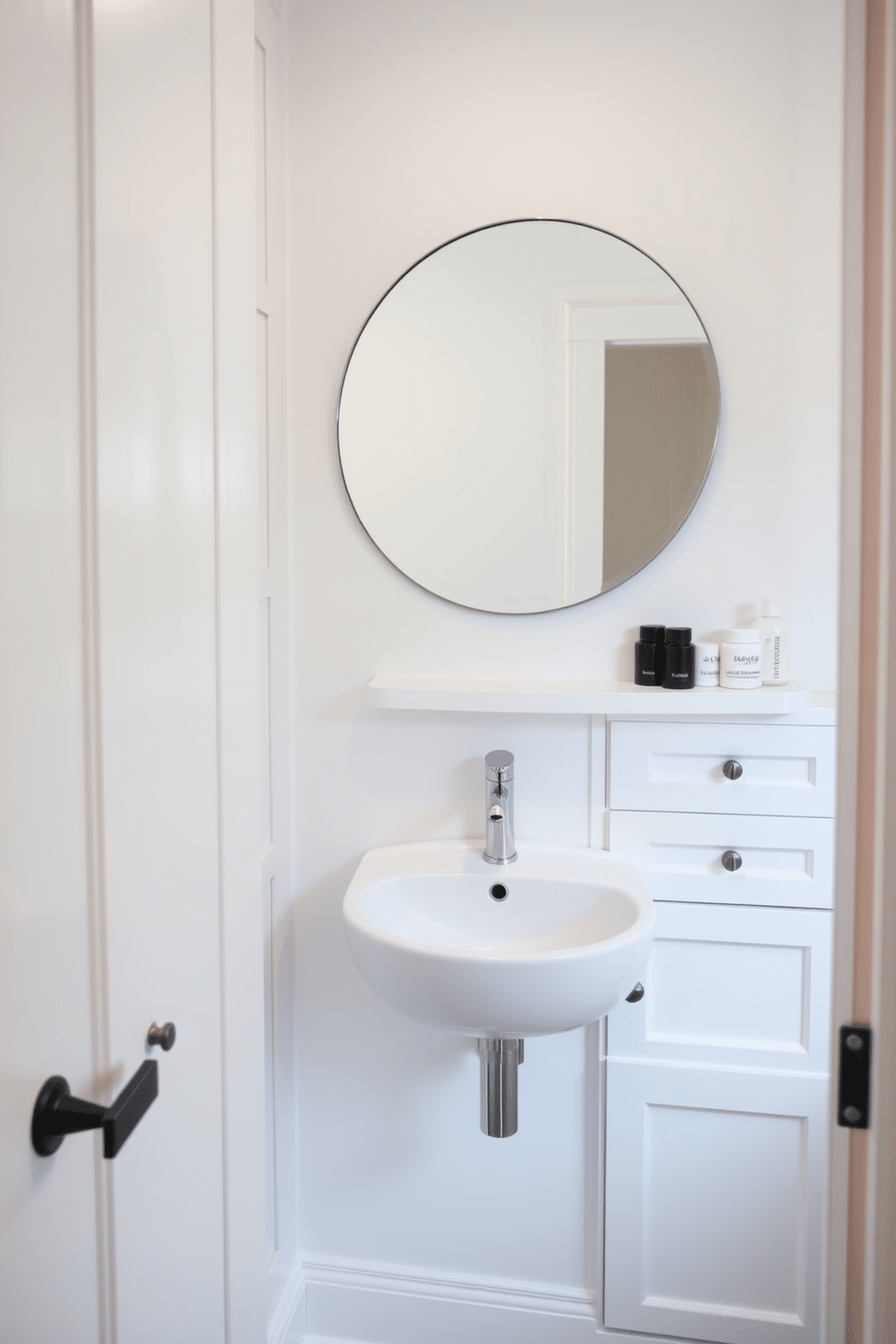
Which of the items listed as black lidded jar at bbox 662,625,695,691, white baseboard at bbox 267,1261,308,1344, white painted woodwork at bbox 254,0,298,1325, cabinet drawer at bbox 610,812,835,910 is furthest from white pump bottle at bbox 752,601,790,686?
white baseboard at bbox 267,1261,308,1344

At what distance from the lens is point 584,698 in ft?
5.22

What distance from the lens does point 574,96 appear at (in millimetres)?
1616

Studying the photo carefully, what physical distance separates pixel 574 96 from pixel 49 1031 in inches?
63.1

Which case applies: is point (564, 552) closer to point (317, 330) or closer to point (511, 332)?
point (511, 332)

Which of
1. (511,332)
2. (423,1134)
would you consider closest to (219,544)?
(511,332)

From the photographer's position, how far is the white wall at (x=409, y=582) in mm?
1592

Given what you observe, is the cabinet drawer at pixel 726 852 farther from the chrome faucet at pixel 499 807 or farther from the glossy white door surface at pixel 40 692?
the glossy white door surface at pixel 40 692

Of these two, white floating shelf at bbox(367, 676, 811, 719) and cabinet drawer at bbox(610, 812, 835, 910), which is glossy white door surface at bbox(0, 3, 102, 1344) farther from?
cabinet drawer at bbox(610, 812, 835, 910)

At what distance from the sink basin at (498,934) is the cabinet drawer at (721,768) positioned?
14cm

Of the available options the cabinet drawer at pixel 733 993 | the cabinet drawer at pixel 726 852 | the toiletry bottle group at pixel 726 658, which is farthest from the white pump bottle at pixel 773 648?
the cabinet drawer at pixel 733 993

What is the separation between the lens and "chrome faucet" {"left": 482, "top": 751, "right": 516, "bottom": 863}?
164 cm

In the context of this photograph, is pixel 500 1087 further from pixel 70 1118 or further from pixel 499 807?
pixel 70 1118

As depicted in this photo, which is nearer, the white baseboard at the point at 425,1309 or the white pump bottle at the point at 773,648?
the white pump bottle at the point at 773,648

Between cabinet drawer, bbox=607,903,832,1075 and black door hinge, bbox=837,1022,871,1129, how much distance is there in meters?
Answer: 0.91
